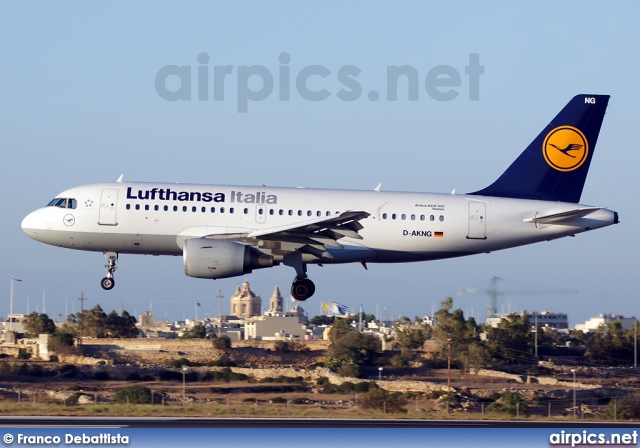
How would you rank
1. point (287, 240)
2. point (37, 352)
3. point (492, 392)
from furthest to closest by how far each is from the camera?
point (37, 352)
point (492, 392)
point (287, 240)

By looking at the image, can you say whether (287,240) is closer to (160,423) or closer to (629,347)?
(160,423)

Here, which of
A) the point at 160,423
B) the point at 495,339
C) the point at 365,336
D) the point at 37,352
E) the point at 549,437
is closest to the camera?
the point at 549,437

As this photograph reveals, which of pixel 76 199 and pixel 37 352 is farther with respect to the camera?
pixel 37 352

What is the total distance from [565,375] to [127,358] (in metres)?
32.8

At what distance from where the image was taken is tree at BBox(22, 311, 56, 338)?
94.2 metres

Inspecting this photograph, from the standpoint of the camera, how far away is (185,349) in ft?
261

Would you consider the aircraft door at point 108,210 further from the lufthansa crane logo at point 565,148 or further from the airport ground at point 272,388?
the lufthansa crane logo at point 565,148

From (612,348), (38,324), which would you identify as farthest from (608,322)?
(38,324)

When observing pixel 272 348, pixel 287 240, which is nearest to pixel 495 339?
pixel 272 348

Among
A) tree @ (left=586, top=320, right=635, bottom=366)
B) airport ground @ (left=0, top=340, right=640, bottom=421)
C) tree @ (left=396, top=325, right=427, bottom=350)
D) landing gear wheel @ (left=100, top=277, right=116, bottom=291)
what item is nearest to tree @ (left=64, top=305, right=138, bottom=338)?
airport ground @ (left=0, top=340, right=640, bottom=421)

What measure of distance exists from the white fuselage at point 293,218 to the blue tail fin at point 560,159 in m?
1.18

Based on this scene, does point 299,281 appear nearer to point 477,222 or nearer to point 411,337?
point 477,222

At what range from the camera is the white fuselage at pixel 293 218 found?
41.2 m

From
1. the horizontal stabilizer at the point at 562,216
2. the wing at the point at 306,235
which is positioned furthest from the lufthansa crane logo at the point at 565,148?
the wing at the point at 306,235
